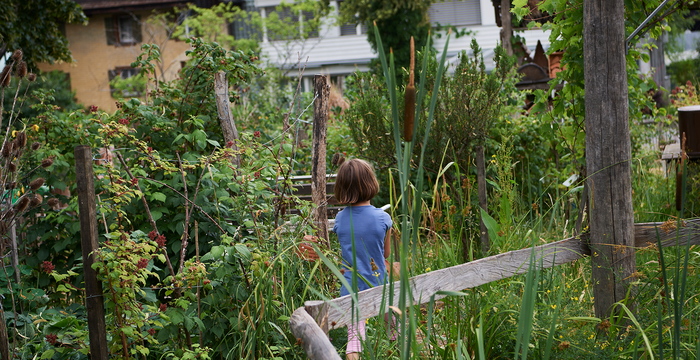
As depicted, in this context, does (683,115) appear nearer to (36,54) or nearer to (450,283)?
(450,283)

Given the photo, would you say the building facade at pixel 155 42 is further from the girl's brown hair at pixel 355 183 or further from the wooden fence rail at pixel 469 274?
the wooden fence rail at pixel 469 274

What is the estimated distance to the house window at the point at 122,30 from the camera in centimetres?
2206

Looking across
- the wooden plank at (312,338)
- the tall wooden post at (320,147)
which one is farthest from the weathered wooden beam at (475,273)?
the tall wooden post at (320,147)

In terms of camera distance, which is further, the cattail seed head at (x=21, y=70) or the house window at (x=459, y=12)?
the house window at (x=459, y=12)

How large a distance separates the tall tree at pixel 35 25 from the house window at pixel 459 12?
520 inches

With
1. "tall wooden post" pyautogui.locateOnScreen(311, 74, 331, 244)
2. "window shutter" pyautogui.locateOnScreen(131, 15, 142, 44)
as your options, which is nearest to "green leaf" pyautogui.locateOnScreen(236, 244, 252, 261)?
"tall wooden post" pyautogui.locateOnScreen(311, 74, 331, 244)

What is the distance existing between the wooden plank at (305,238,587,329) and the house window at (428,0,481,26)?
1882 centimetres

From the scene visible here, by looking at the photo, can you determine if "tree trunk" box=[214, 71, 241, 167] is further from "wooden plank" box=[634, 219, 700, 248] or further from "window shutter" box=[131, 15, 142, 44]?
"window shutter" box=[131, 15, 142, 44]

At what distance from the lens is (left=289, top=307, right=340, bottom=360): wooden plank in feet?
4.94

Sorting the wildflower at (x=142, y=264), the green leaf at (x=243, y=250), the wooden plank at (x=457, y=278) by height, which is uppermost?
the wildflower at (x=142, y=264)

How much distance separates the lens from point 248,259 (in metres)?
2.33

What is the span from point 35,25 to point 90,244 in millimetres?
9617

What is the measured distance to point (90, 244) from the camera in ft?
6.54

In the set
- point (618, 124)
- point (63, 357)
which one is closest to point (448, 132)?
point (618, 124)
